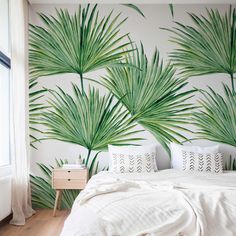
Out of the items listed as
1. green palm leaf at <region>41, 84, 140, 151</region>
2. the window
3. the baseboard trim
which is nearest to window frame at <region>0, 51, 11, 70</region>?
the window

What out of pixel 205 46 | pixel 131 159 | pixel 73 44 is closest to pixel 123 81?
pixel 73 44

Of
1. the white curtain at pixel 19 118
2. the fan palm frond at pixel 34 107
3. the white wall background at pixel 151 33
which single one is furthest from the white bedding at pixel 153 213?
the fan palm frond at pixel 34 107

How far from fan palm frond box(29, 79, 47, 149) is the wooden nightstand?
0.62 m

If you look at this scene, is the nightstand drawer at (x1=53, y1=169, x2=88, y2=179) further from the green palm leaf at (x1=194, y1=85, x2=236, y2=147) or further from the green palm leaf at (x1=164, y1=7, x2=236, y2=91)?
the green palm leaf at (x1=164, y1=7, x2=236, y2=91)

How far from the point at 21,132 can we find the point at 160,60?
6.65ft

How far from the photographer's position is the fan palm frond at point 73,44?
12.2 ft

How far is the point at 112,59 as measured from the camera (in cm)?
374

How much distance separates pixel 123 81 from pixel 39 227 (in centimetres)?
205

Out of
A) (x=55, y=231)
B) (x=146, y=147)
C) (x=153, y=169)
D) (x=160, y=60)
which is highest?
(x=160, y=60)

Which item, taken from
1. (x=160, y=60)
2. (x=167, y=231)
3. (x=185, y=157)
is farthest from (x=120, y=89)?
(x=167, y=231)

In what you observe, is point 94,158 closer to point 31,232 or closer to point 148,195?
point 31,232

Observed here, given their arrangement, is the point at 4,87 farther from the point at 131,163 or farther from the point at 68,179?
the point at 131,163

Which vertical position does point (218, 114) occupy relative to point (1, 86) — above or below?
below

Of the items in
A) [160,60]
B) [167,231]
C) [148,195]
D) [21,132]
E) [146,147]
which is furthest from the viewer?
[160,60]
